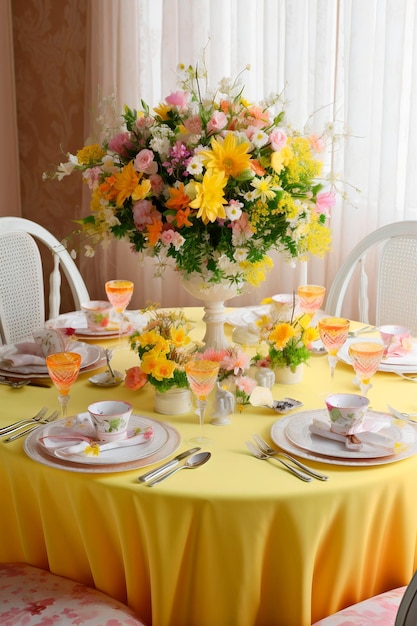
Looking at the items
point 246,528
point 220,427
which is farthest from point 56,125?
point 246,528

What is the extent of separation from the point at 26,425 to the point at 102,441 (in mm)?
237

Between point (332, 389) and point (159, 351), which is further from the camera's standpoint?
point (332, 389)

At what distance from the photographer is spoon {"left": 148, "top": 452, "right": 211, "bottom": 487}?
1.63m

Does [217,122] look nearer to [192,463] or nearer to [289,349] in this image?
[289,349]

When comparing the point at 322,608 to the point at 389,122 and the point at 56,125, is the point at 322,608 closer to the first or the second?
the point at 389,122

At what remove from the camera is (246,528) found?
158cm

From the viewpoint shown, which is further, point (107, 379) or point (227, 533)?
point (107, 379)

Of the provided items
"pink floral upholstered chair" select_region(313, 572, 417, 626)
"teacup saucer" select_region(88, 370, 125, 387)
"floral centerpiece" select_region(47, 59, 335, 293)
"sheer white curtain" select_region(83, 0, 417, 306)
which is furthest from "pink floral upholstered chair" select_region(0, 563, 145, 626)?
"sheer white curtain" select_region(83, 0, 417, 306)

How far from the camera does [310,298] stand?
2.39 meters

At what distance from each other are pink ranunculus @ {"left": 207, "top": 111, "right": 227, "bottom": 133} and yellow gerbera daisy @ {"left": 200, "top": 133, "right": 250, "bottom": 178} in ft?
0.15

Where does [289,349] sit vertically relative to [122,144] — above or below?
below

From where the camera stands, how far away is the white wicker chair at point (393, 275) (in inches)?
114

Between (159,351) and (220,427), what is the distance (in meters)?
0.23

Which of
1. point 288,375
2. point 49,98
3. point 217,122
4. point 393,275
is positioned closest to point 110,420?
point 288,375
